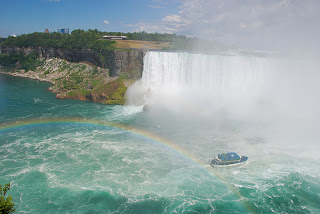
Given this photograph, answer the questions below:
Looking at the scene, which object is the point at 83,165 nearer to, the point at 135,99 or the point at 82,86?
the point at 135,99

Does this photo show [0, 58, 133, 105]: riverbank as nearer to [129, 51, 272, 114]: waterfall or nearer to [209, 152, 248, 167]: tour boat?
[129, 51, 272, 114]: waterfall

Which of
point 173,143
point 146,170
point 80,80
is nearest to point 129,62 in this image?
point 80,80

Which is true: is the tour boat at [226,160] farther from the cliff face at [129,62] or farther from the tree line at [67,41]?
the tree line at [67,41]

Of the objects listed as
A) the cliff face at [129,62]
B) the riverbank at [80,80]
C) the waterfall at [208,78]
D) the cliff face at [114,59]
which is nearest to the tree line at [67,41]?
the cliff face at [114,59]

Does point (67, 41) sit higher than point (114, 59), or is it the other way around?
point (67, 41)

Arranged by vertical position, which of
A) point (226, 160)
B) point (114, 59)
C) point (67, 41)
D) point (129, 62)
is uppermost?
point (67, 41)

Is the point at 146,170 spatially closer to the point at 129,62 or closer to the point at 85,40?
the point at 129,62
